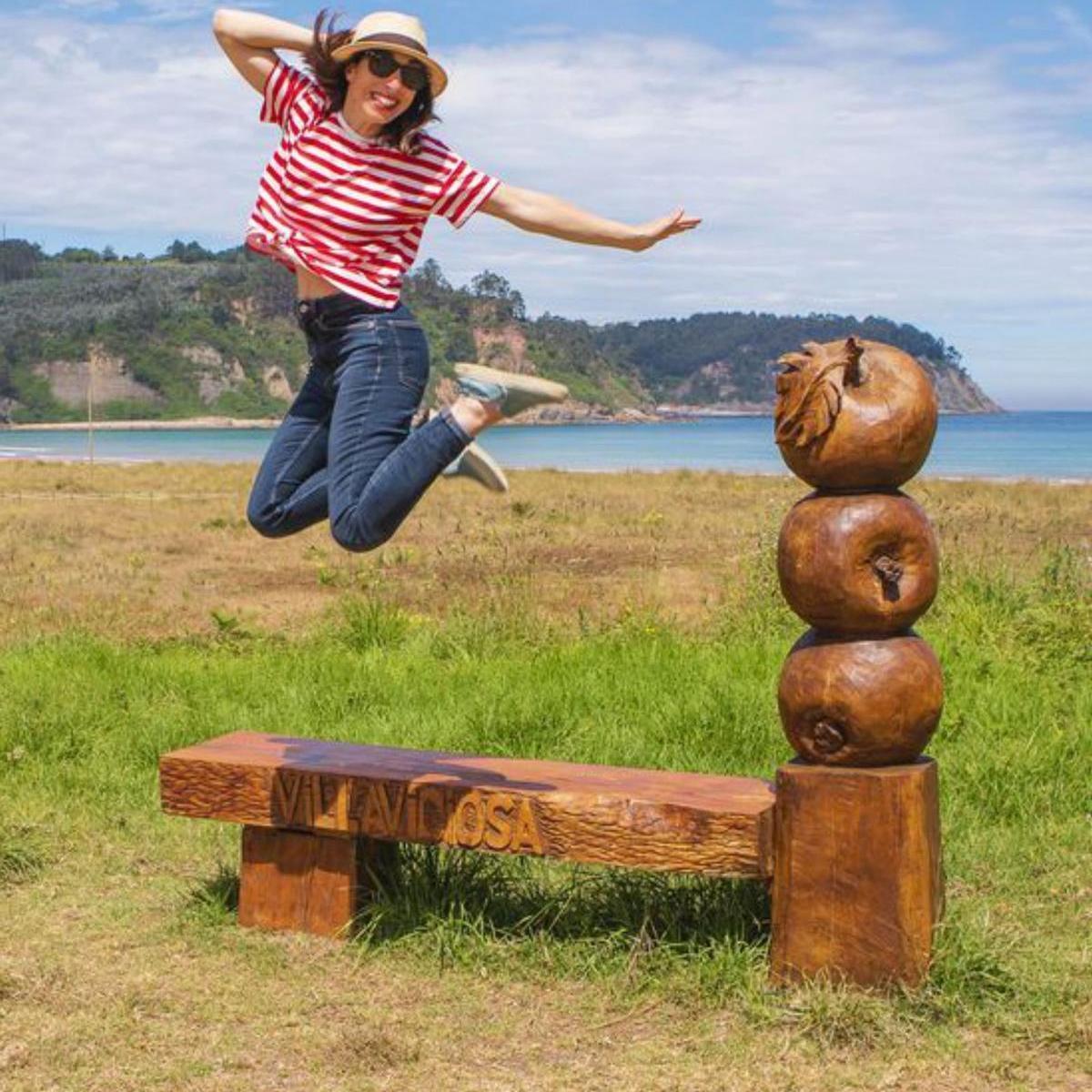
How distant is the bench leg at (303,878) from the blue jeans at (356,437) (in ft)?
3.25

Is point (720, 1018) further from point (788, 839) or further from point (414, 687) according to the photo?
point (414, 687)

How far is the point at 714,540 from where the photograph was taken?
17734mm

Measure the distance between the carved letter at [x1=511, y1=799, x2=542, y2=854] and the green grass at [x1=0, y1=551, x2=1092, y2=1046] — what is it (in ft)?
1.08

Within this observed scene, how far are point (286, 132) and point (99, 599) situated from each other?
27.7ft

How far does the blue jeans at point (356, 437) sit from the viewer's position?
14.6 feet

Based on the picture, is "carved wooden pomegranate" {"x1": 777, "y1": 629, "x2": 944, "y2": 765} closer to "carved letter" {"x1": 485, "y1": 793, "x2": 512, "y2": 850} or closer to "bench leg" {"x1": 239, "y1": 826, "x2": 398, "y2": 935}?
"carved letter" {"x1": 485, "y1": 793, "x2": 512, "y2": 850}

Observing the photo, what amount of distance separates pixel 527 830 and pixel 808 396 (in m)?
1.44

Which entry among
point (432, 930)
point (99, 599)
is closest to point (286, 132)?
point (432, 930)

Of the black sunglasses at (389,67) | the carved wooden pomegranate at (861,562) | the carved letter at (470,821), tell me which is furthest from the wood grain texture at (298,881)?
the black sunglasses at (389,67)

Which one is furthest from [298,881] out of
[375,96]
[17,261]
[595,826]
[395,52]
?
[17,261]

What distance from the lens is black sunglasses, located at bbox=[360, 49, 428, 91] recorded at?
4.46 m

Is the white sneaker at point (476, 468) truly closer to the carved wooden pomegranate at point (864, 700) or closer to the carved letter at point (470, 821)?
the carved letter at point (470, 821)

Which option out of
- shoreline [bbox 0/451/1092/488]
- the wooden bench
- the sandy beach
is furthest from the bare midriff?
the sandy beach

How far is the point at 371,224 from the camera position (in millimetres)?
4574
